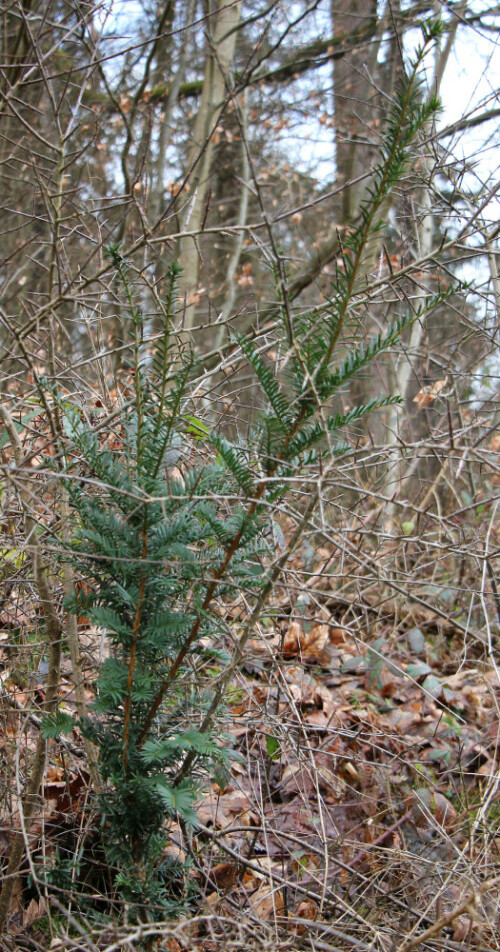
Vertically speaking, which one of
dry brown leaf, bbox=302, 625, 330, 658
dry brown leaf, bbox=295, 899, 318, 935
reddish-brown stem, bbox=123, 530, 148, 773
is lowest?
dry brown leaf, bbox=295, 899, 318, 935

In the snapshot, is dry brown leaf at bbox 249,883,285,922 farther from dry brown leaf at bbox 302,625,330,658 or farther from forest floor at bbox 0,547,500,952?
dry brown leaf at bbox 302,625,330,658

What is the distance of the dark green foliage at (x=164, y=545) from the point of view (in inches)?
55.1

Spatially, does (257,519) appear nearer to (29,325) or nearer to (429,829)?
(29,325)

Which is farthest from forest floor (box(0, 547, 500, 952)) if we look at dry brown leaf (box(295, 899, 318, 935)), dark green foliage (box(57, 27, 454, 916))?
dark green foliage (box(57, 27, 454, 916))

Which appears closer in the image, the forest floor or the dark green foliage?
the dark green foliage

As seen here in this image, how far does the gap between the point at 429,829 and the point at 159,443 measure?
2031 millimetres

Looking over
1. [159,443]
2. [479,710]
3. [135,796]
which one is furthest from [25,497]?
[479,710]

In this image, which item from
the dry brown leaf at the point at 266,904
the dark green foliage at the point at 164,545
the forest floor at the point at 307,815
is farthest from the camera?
the dry brown leaf at the point at 266,904

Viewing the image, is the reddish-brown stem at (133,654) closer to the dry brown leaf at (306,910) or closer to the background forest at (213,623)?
the background forest at (213,623)

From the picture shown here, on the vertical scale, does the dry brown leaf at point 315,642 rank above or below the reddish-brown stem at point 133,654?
below

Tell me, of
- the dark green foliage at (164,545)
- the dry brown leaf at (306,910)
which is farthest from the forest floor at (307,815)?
the dark green foliage at (164,545)

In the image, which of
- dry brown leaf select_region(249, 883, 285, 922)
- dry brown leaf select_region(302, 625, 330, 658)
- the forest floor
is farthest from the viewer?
dry brown leaf select_region(302, 625, 330, 658)

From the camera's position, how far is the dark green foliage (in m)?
1.40

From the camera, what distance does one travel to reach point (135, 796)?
4.86 ft
